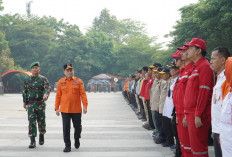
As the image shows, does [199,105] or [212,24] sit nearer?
[199,105]

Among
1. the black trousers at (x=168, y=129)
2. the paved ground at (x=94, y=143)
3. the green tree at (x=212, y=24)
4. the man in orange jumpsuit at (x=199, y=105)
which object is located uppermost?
the green tree at (x=212, y=24)

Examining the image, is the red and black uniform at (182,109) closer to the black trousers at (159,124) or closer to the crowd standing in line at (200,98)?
the crowd standing in line at (200,98)

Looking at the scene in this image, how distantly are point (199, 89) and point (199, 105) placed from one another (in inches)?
8.6

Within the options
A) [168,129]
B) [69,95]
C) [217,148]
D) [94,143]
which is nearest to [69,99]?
[69,95]

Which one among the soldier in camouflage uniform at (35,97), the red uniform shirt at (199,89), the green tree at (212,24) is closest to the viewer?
the red uniform shirt at (199,89)

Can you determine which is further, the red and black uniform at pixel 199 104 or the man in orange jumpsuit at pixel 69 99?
the man in orange jumpsuit at pixel 69 99

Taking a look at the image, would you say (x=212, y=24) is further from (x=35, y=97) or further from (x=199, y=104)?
(x=199, y=104)

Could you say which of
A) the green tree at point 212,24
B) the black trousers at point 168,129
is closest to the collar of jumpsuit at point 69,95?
the black trousers at point 168,129

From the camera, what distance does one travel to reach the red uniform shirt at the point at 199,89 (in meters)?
4.62

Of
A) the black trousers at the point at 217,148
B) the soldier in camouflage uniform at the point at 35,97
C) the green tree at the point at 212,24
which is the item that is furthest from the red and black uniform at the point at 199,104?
the green tree at the point at 212,24

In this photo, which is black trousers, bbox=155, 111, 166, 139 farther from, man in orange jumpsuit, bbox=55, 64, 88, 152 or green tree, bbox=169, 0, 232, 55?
green tree, bbox=169, 0, 232, 55

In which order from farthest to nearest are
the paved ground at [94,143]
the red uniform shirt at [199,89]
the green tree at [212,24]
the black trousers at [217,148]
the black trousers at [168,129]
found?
1. the green tree at [212,24]
2. the black trousers at [168,129]
3. the paved ground at [94,143]
4. the red uniform shirt at [199,89]
5. the black trousers at [217,148]

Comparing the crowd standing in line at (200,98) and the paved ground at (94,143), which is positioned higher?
the crowd standing in line at (200,98)

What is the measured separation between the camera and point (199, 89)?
15.5 feet
